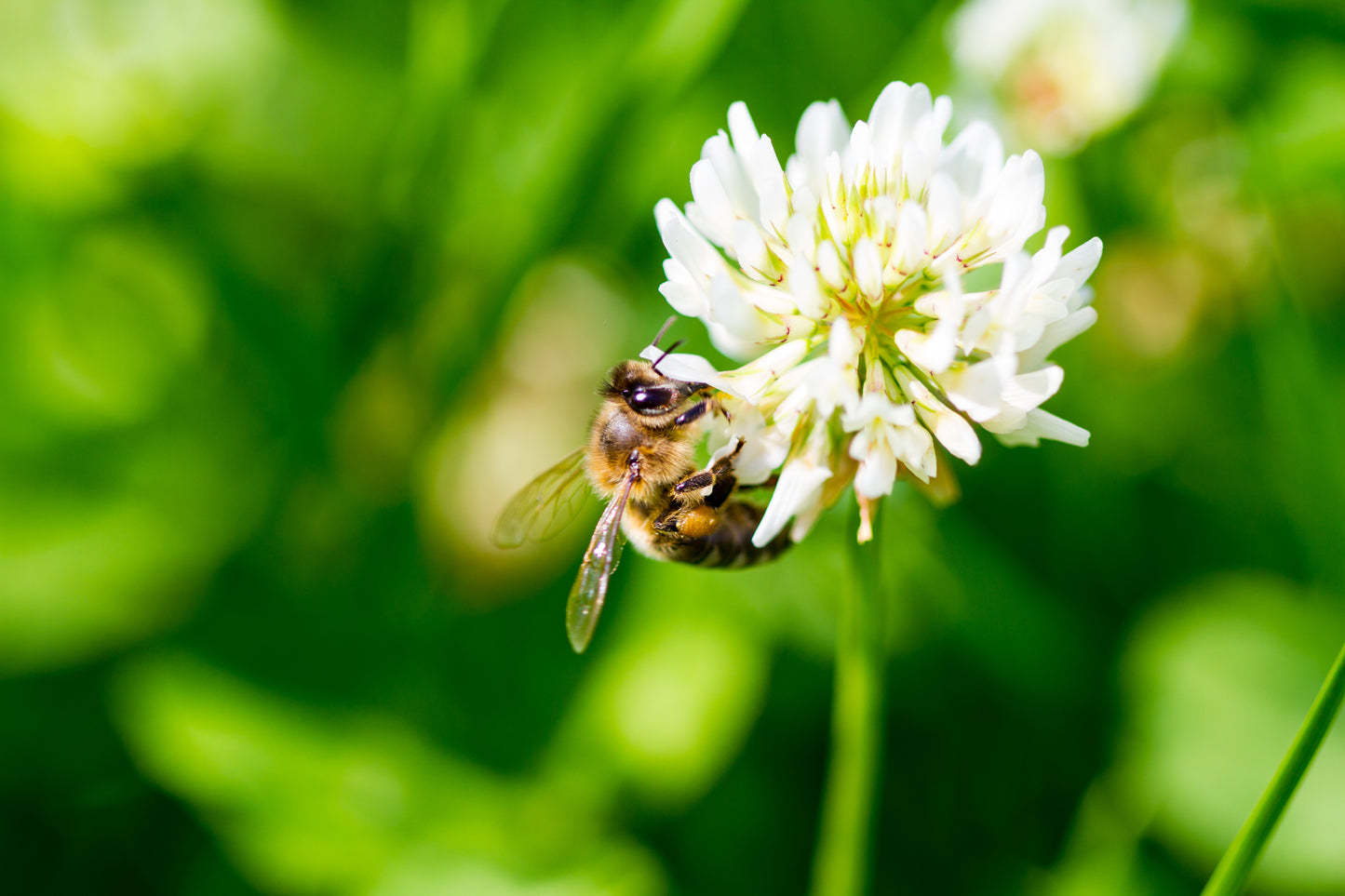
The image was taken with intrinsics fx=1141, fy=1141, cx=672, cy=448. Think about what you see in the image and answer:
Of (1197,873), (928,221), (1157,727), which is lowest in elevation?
(1197,873)

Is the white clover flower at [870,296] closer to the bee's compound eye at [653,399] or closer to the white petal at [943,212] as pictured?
the white petal at [943,212]

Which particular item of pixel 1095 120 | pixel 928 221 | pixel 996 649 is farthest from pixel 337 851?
pixel 1095 120

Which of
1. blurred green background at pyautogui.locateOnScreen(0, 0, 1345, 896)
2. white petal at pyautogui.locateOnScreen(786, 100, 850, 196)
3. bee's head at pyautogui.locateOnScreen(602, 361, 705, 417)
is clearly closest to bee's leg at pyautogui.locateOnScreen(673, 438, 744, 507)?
bee's head at pyautogui.locateOnScreen(602, 361, 705, 417)

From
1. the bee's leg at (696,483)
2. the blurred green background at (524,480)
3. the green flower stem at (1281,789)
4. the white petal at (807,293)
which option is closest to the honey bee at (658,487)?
the bee's leg at (696,483)

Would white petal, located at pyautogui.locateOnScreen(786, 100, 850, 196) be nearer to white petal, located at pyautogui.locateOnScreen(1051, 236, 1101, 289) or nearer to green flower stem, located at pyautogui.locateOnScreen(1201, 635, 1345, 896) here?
white petal, located at pyautogui.locateOnScreen(1051, 236, 1101, 289)

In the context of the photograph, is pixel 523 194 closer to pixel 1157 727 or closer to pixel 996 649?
pixel 996 649
